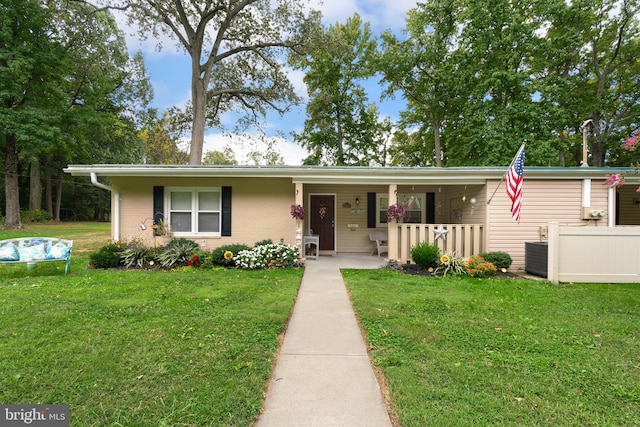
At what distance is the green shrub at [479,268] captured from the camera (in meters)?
6.83

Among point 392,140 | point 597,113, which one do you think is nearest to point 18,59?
point 392,140

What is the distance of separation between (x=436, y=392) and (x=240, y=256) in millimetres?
6023

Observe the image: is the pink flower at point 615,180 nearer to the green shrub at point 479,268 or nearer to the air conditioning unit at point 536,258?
the air conditioning unit at point 536,258

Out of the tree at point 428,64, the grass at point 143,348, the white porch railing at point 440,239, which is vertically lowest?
the grass at point 143,348

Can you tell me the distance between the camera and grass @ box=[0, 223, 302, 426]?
215 centimetres

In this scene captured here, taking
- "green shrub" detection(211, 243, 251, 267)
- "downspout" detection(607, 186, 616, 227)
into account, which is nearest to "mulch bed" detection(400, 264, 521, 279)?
"downspout" detection(607, 186, 616, 227)

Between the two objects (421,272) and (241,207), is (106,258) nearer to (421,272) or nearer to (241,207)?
(241,207)

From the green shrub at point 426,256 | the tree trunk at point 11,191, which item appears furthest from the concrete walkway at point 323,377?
the tree trunk at point 11,191

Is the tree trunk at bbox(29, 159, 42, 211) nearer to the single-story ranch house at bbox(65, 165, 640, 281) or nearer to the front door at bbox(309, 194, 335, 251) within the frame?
the single-story ranch house at bbox(65, 165, 640, 281)

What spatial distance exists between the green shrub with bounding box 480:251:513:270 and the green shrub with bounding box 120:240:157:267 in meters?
8.45

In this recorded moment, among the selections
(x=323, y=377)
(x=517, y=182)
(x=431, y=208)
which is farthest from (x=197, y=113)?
(x=323, y=377)

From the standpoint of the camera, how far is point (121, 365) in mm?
2699

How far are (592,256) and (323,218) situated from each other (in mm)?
7187

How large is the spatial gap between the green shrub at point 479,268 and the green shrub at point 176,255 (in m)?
6.84
